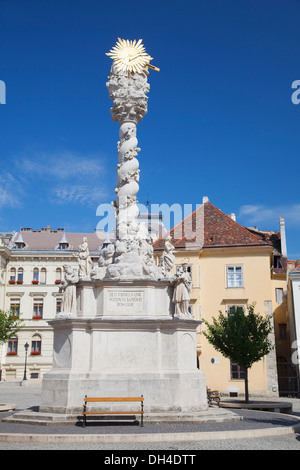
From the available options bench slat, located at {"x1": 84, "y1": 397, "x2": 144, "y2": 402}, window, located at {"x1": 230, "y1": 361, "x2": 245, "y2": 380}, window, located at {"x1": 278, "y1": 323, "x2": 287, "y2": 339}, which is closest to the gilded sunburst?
bench slat, located at {"x1": 84, "y1": 397, "x2": 144, "y2": 402}

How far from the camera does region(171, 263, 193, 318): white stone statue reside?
14.8 meters

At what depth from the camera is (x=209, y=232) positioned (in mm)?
37812

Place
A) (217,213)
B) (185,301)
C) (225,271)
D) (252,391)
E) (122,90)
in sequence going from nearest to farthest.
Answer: (185,301) < (122,90) < (252,391) < (225,271) < (217,213)

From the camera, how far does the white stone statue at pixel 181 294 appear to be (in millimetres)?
14805

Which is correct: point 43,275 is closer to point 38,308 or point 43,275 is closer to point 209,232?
point 38,308

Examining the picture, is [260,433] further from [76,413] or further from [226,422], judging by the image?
[76,413]

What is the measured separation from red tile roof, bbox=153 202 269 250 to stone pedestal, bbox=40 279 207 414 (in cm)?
2143

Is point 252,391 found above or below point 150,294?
below

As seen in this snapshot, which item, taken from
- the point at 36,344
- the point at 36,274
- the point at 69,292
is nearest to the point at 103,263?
the point at 69,292

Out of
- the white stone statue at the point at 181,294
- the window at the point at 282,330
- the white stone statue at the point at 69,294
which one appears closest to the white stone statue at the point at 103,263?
the white stone statue at the point at 69,294

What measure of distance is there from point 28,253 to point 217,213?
22174mm

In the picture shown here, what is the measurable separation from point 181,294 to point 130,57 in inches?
349

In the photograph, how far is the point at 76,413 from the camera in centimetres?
1334
